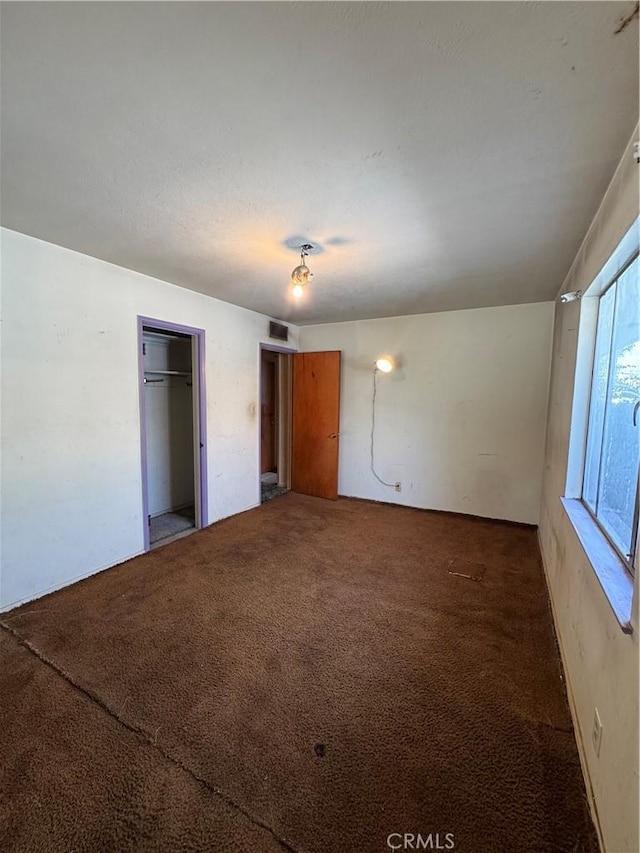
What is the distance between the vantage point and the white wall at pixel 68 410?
86.0 inches

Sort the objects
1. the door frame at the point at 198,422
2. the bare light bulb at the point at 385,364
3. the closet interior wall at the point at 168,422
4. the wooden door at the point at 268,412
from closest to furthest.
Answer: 1. the door frame at the point at 198,422
2. the closet interior wall at the point at 168,422
3. the bare light bulb at the point at 385,364
4. the wooden door at the point at 268,412

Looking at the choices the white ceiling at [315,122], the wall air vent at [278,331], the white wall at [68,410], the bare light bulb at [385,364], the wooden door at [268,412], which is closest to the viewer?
the white ceiling at [315,122]

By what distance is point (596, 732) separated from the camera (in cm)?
121

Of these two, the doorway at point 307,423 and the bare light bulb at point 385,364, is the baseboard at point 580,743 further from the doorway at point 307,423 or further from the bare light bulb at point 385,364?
the doorway at point 307,423

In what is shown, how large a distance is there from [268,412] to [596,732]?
526 centimetres

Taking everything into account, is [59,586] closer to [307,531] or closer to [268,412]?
[307,531]

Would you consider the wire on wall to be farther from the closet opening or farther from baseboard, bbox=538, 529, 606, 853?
→ baseboard, bbox=538, 529, 606, 853

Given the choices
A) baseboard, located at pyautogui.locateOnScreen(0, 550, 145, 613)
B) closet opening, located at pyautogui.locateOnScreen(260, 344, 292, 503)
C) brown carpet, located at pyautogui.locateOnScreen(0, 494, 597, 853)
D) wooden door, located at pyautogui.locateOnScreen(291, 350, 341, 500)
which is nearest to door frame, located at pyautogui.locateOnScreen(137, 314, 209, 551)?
baseboard, located at pyautogui.locateOnScreen(0, 550, 145, 613)

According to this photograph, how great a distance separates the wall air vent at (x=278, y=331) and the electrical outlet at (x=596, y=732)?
419cm

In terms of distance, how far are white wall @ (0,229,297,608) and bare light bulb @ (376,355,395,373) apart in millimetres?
2226

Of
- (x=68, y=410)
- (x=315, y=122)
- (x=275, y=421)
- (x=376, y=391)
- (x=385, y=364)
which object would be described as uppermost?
(x=315, y=122)

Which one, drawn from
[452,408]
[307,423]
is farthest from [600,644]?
[307,423]

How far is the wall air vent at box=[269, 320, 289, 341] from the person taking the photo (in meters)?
4.38

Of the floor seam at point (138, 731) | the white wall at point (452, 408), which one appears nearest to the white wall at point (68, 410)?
the floor seam at point (138, 731)
